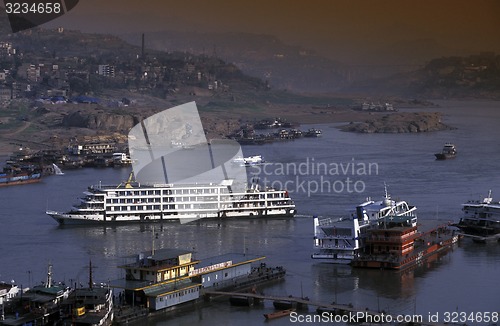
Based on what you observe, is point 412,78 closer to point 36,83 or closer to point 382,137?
point 36,83

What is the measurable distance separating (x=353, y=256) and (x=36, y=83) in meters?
30.1

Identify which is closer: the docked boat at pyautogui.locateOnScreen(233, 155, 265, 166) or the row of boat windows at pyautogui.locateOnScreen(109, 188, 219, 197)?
Answer: the row of boat windows at pyautogui.locateOnScreen(109, 188, 219, 197)

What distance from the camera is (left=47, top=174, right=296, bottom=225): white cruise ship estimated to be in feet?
44.4

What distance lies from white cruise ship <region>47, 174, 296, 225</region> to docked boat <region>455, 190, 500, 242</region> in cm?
236

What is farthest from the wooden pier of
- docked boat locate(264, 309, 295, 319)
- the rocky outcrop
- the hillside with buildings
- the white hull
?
the hillside with buildings

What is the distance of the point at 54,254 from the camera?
11.5 m

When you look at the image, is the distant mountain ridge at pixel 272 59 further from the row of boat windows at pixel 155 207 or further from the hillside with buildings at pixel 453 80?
the row of boat windows at pixel 155 207

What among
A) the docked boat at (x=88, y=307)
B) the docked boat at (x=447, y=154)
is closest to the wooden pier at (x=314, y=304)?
the docked boat at (x=88, y=307)

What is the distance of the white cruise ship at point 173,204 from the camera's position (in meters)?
13.5

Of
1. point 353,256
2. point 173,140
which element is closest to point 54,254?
point 353,256

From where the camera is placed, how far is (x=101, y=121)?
30.0 m

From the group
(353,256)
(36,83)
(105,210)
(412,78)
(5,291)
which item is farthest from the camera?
(412,78)

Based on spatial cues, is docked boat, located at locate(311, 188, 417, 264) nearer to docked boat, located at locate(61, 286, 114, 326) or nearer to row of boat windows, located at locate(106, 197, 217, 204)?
row of boat windows, located at locate(106, 197, 217, 204)

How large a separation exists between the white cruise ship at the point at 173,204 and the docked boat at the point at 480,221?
236 cm
